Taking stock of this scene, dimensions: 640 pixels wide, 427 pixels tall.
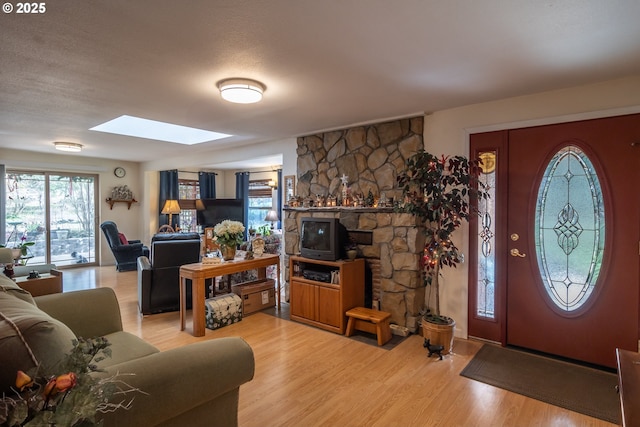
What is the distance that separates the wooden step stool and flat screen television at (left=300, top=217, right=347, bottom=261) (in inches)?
24.9

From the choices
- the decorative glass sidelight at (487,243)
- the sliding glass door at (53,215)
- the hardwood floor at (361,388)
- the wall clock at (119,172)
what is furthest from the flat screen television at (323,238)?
the sliding glass door at (53,215)

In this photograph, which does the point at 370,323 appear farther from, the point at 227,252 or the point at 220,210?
the point at 220,210

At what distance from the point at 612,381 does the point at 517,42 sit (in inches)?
104

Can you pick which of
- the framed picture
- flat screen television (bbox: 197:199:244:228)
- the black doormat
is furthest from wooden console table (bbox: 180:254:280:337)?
flat screen television (bbox: 197:199:244:228)

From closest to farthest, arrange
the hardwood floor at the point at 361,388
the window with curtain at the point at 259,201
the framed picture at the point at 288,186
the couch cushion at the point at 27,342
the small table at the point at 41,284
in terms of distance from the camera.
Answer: the couch cushion at the point at 27,342 → the hardwood floor at the point at 361,388 → the small table at the point at 41,284 → the framed picture at the point at 288,186 → the window with curtain at the point at 259,201

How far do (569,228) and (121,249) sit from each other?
7257mm

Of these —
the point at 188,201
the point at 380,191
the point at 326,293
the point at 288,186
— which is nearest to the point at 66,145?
the point at 188,201

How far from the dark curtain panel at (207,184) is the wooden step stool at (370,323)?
586cm

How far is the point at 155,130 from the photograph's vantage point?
5008 mm

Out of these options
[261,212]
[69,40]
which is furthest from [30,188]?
[69,40]

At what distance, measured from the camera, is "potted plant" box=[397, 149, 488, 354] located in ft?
10.0

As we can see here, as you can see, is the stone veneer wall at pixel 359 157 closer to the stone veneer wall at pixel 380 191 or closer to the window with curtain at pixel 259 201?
the stone veneer wall at pixel 380 191

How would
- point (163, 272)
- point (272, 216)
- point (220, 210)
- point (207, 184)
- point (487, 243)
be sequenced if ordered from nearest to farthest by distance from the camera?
point (487, 243), point (163, 272), point (272, 216), point (220, 210), point (207, 184)

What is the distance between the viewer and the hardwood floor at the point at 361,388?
214cm
